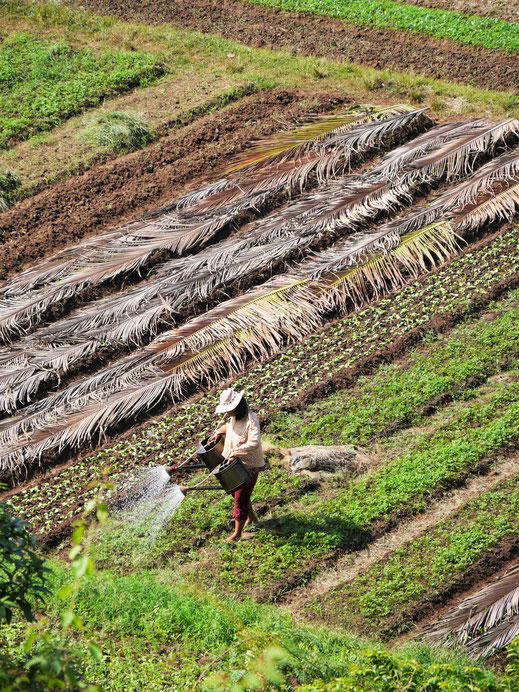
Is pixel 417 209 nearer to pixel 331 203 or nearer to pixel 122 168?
pixel 331 203

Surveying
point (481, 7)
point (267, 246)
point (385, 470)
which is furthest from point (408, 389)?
point (481, 7)

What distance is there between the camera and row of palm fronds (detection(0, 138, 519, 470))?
9891mm

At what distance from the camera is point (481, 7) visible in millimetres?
19344

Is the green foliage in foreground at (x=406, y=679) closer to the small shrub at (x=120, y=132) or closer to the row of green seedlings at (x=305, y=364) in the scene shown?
the row of green seedlings at (x=305, y=364)

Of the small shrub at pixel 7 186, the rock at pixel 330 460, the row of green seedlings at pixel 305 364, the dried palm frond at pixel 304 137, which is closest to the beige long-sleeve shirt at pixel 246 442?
the rock at pixel 330 460

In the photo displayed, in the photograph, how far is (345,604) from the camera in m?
7.09

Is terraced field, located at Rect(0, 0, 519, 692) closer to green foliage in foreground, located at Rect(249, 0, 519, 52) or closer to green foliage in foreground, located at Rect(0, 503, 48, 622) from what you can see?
green foliage in foreground, located at Rect(249, 0, 519, 52)

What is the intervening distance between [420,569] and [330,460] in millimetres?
1709

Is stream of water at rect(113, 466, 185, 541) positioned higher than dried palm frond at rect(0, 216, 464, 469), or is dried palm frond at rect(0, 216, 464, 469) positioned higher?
dried palm frond at rect(0, 216, 464, 469)

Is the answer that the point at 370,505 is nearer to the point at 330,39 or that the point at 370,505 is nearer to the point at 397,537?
the point at 397,537

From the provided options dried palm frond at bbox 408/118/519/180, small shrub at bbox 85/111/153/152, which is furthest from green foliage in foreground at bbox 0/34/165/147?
dried palm frond at bbox 408/118/519/180

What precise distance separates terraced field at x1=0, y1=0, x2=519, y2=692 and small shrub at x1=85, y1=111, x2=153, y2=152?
28 centimetres

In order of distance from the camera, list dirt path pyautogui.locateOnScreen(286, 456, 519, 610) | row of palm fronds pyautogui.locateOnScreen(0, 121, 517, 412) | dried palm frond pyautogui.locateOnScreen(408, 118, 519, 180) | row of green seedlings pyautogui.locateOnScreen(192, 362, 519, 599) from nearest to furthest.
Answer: dirt path pyautogui.locateOnScreen(286, 456, 519, 610)
row of green seedlings pyautogui.locateOnScreen(192, 362, 519, 599)
row of palm fronds pyautogui.locateOnScreen(0, 121, 517, 412)
dried palm frond pyautogui.locateOnScreen(408, 118, 519, 180)

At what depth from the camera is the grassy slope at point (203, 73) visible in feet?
51.3
